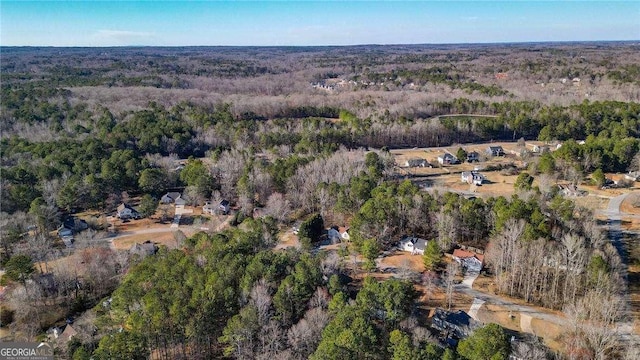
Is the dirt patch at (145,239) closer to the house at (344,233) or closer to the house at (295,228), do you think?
the house at (295,228)

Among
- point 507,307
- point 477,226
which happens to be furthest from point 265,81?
point 507,307

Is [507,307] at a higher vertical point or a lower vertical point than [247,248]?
lower

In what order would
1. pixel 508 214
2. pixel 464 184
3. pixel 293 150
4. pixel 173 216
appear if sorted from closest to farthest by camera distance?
pixel 508 214 < pixel 173 216 < pixel 464 184 < pixel 293 150

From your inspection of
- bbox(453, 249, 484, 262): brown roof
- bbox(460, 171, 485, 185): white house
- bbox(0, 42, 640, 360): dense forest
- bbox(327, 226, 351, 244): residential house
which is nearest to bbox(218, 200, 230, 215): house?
bbox(0, 42, 640, 360): dense forest

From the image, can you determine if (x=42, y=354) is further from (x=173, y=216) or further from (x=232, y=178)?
(x=232, y=178)

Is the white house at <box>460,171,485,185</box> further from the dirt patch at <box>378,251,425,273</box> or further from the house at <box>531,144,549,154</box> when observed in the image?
the dirt patch at <box>378,251,425,273</box>
